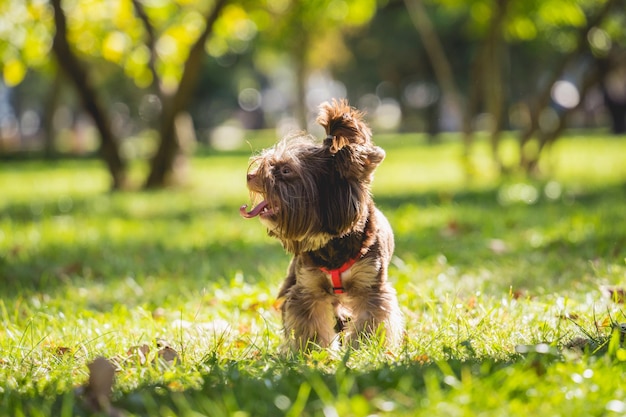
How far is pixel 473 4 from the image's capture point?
45.1 feet

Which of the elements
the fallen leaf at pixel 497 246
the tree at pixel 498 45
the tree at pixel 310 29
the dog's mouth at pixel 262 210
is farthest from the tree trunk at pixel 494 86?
the dog's mouth at pixel 262 210

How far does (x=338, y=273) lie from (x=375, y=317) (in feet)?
1.07

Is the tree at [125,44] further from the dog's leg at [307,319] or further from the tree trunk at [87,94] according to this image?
the dog's leg at [307,319]

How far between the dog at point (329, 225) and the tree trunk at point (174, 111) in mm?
9946

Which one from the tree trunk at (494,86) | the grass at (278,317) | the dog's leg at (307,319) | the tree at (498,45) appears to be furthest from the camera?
the tree trunk at (494,86)

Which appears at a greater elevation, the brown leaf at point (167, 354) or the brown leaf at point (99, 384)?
the brown leaf at point (99, 384)

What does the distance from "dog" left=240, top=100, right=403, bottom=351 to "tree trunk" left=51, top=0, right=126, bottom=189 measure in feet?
32.6

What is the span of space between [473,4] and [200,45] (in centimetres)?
515

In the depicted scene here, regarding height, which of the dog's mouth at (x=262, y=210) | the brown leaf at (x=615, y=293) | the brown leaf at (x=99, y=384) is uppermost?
the dog's mouth at (x=262, y=210)

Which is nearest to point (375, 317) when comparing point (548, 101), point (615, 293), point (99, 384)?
point (99, 384)

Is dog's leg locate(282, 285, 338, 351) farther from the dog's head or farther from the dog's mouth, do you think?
the dog's mouth

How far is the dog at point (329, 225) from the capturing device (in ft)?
12.7

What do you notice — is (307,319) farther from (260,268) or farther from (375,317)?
(260,268)

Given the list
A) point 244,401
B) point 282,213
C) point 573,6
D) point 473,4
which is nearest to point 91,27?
point 473,4
